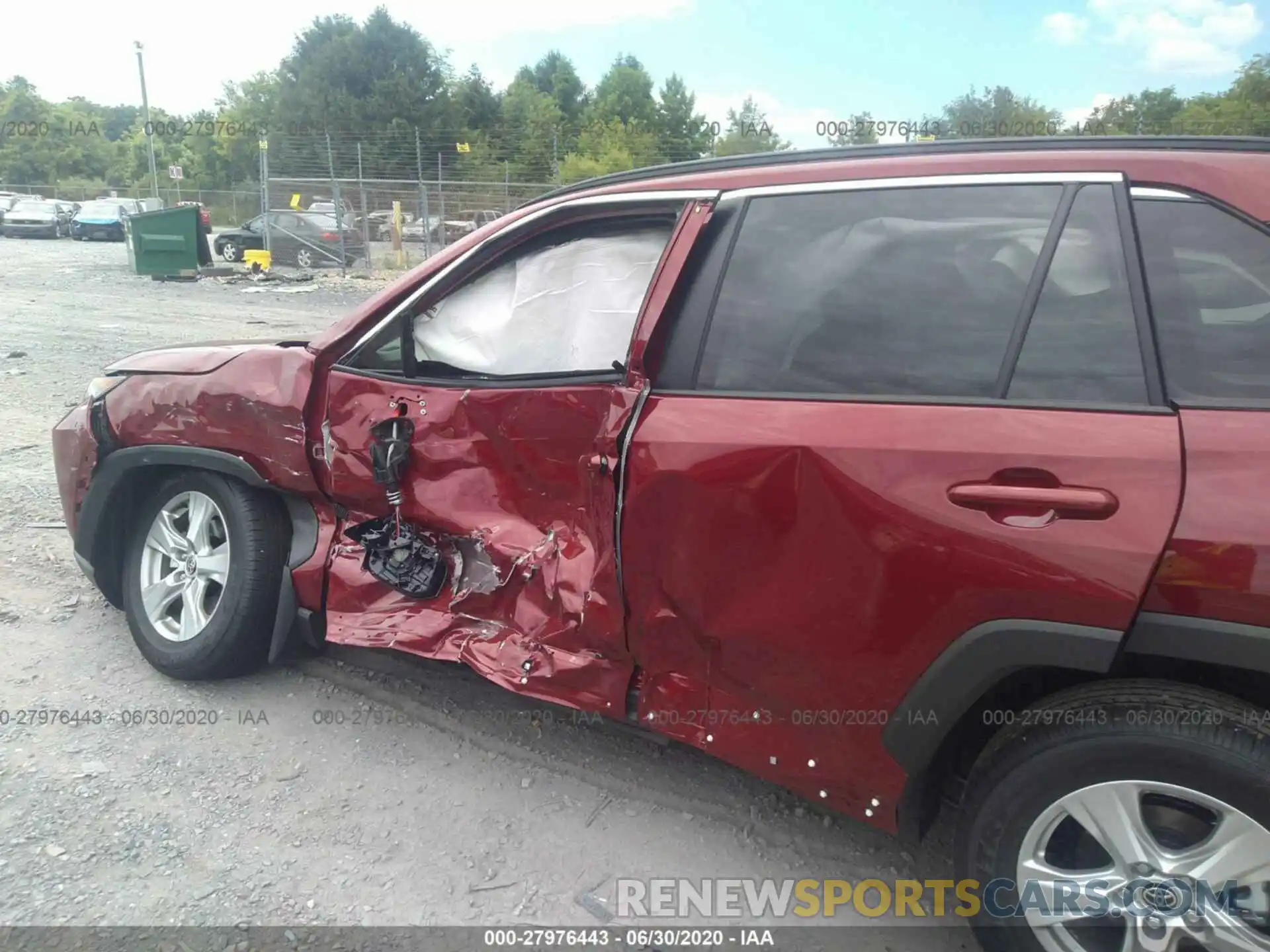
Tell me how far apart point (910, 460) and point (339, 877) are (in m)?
1.95

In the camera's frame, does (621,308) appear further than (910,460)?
Yes

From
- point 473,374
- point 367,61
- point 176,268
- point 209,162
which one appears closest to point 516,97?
point 367,61

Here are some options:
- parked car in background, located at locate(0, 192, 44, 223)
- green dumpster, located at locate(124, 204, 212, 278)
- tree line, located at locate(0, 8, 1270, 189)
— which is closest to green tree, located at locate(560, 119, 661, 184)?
tree line, located at locate(0, 8, 1270, 189)

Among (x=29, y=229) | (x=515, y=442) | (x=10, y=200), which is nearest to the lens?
(x=515, y=442)

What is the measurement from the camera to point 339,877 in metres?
2.60

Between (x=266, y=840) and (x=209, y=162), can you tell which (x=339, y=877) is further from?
(x=209, y=162)

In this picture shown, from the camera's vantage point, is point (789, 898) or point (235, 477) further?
point (235, 477)

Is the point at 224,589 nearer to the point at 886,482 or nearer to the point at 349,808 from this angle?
the point at 349,808

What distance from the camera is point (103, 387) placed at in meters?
3.64

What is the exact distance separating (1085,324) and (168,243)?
20476 millimetres

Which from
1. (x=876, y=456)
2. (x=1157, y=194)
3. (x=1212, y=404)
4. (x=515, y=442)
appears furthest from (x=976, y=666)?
(x=515, y=442)

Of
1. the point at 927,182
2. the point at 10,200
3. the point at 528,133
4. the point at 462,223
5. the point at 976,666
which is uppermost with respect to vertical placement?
the point at 528,133

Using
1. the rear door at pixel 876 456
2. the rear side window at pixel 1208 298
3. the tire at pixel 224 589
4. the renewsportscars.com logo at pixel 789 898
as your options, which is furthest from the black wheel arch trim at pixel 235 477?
the rear side window at pixel 1208 298

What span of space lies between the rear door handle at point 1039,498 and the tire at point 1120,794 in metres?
0.41
